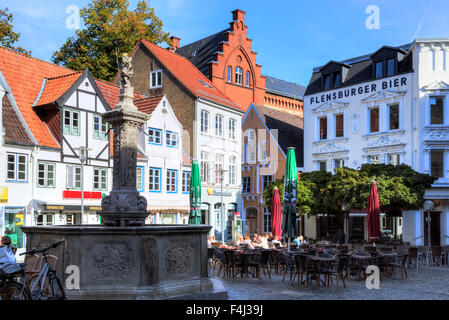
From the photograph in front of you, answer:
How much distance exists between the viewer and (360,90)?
34.0 meters

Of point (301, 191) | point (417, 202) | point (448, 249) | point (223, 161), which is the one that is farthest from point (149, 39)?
point (448, 249)

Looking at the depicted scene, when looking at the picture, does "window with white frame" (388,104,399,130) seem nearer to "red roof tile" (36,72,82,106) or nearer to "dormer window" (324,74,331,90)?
"dormer window" (324,74,331,90)

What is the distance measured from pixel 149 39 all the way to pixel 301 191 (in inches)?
714

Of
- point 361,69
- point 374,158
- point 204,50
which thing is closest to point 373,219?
point 374,158

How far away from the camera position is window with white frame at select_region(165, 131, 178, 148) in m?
33.2

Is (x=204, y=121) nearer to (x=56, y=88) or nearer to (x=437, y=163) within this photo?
(x=56, y=88)

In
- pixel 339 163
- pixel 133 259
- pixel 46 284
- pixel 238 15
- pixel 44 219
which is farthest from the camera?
pixel 238 15

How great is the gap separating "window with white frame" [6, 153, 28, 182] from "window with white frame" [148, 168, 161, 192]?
26.9ft

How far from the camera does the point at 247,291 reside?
12570 mm

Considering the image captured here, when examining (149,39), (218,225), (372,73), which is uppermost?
(149,39)

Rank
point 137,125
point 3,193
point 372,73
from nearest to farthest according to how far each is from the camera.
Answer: point 137,125
point 3,193
point 372,73

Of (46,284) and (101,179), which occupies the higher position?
(101,179)

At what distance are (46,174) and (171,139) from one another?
9368 millimetres
